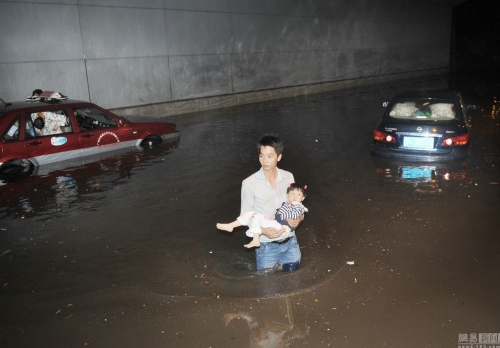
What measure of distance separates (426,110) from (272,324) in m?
6.66

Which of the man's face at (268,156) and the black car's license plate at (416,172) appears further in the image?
the black car's license plate at (416,172)

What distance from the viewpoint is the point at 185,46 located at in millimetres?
19234

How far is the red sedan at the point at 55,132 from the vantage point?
8602 mm

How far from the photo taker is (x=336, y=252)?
5.30 metres

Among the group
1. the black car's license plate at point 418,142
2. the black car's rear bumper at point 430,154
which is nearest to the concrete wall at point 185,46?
the black car's rear bumper at point 430,154

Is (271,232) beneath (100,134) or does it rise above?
beneath

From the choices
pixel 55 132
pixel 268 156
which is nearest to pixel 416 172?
pixel 268 156

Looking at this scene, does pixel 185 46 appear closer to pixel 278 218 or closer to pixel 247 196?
pixel 247 196

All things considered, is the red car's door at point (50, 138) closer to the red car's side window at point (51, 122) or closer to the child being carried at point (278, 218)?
the red car's side window at point (51, 122)

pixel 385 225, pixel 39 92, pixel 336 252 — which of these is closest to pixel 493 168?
pixel 385 225

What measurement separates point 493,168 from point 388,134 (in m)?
2.22

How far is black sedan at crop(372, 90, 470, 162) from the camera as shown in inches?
331

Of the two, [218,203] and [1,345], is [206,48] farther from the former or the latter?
[1,345]

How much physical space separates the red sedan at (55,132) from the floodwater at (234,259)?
400 millimetres
